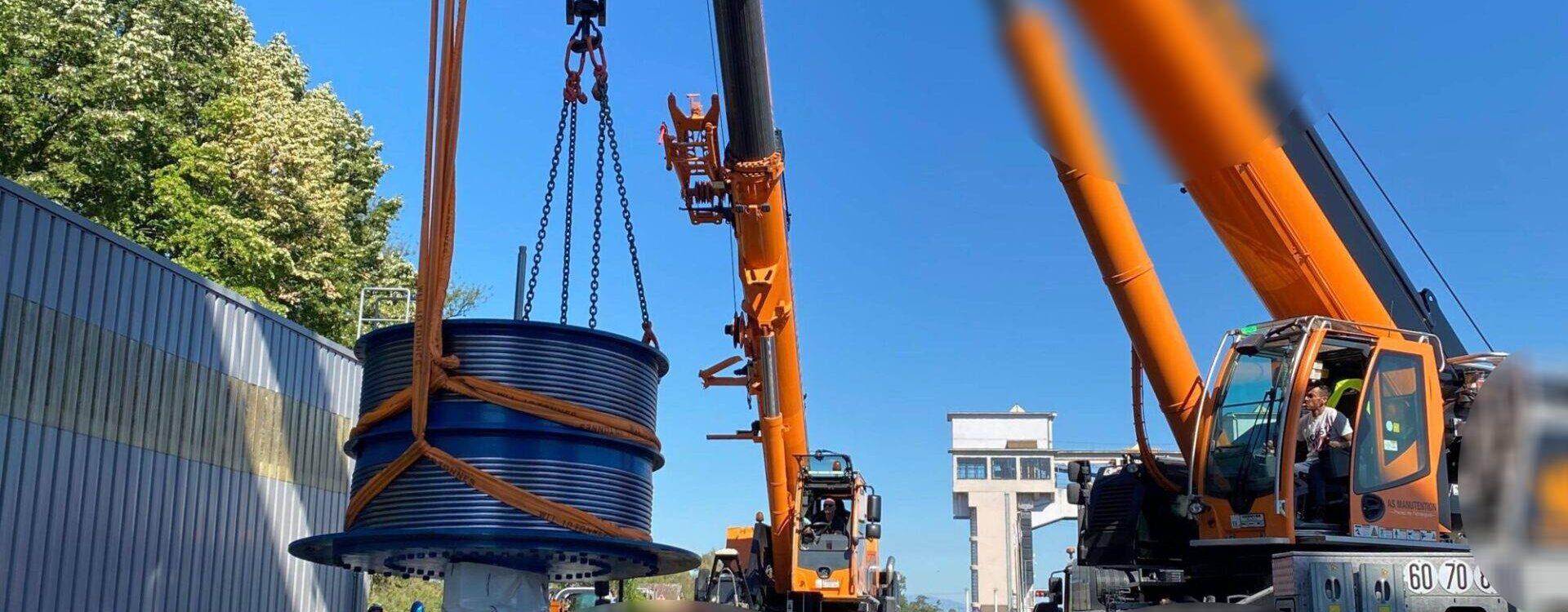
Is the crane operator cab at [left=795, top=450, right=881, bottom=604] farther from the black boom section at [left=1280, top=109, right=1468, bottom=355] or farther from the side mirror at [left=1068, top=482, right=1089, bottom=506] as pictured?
the black boom section at [left=1280, top=109, right=1468, bottom=355]

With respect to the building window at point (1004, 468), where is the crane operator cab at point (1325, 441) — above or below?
below

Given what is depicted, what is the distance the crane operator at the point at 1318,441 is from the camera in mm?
8766

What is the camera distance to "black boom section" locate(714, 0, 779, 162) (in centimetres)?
1069

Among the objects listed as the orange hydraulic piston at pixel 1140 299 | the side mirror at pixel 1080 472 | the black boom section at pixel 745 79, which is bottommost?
the side mirror at pixel 1080 472

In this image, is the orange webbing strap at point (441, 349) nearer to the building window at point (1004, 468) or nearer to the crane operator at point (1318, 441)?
the crane operator at point (1318, 441)

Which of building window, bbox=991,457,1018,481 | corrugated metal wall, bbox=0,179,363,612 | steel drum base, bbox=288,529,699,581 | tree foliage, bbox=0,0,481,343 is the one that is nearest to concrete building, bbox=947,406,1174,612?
building window, bbox=991,457,1018,481

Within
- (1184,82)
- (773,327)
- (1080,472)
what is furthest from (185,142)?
(1184,82)

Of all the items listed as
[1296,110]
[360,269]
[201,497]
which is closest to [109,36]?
[360,269]

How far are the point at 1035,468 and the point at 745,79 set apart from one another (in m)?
44.9

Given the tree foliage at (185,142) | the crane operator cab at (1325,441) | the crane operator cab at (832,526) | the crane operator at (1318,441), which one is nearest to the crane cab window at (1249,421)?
the crane operator cab at (1325,441)

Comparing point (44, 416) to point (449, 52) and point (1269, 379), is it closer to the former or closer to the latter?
point (449, 52)

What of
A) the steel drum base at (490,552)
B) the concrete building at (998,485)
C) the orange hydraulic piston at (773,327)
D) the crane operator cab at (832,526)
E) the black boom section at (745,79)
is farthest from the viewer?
the concrete building at (998,485)

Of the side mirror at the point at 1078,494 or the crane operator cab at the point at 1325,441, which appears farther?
the side mirror at the point at 1078,494

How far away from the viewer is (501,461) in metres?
5.44
